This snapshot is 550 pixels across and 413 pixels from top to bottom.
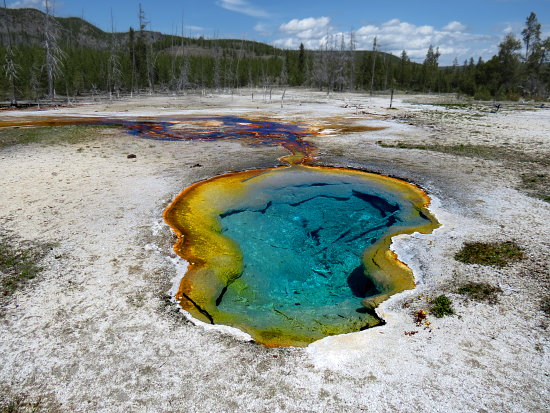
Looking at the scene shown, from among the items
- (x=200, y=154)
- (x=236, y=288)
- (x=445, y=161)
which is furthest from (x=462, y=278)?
(x=200, y=154)

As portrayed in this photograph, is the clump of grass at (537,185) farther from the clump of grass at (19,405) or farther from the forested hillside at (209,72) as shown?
the forested hillside at (209,72)

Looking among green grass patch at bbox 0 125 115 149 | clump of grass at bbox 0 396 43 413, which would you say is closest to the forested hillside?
green grass patch at bbox 0 125 115 149

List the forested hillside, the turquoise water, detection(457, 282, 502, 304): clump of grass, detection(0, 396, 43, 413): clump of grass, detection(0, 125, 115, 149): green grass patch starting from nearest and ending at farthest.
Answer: detection(0, 396, 43, 413): clump of grass < detection(457, 282, 502, 304): clump of grass < the turquoise water < detection(0, 125, 115, 149): green grass patch < the forested hillside

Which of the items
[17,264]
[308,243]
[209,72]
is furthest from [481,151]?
[209,72]

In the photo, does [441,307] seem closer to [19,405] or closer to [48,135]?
[19,405]

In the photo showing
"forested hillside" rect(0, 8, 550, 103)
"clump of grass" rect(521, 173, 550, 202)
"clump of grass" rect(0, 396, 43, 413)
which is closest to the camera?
"clump of grass" rect(0, 396, 43, 413)

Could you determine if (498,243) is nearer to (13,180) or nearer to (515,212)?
(515,212)

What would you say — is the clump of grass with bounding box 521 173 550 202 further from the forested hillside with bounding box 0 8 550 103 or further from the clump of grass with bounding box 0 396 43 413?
the forested hillside with bounding box 0 8 550 103
